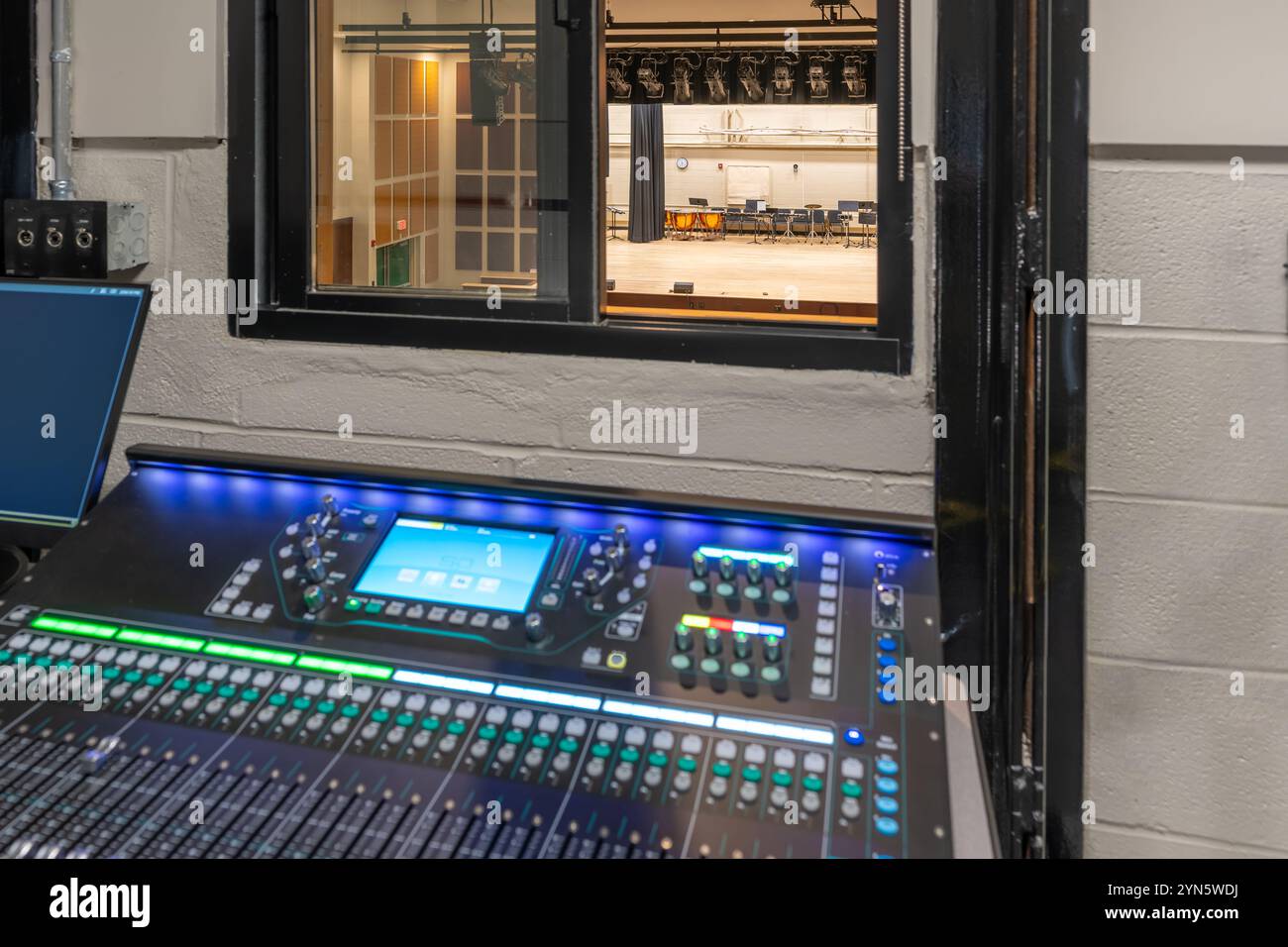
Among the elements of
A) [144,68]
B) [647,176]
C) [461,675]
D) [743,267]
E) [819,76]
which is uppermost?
[819,76]

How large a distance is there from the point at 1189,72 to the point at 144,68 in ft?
5.13

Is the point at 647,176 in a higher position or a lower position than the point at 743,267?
higher

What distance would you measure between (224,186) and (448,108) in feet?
2.42

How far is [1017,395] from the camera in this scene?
1.45m

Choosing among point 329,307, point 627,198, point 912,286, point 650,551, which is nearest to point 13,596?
point 329,307

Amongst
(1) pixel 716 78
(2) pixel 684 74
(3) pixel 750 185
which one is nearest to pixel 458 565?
(2) pixel 684 74

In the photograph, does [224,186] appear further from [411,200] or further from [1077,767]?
[1077,767]

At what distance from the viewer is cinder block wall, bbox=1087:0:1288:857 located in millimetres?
1385

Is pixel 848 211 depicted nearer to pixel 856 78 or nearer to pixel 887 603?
pixel 856 78

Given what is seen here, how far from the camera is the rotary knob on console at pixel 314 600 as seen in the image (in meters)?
1.26

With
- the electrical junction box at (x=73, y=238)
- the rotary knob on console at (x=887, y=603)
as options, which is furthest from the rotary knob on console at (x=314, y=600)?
the electrical junction box at (x=73, y=238)

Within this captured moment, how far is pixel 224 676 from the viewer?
1.19m

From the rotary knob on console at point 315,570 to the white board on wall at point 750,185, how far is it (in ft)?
43.0

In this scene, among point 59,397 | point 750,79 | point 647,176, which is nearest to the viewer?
point 59,397
